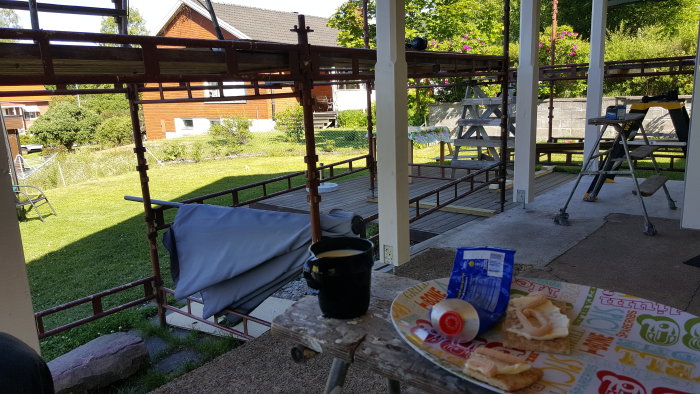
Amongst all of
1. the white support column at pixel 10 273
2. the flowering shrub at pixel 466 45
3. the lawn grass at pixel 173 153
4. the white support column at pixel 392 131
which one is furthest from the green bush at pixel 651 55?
the white support column at pixel 10 273

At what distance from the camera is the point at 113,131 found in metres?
19.4

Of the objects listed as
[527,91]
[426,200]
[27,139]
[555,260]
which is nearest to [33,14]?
[555,260]

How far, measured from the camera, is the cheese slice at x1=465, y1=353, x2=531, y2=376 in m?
1.20

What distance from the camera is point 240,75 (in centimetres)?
338

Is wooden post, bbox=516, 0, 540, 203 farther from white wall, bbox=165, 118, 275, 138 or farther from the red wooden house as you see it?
white wall, bbox=165, 118, 275, 138

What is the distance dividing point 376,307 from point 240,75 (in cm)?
221

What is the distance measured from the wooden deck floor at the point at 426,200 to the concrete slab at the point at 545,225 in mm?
635

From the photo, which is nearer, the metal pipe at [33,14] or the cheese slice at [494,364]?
the cheese slice at [494,364]

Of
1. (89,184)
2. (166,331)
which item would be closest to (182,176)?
(89,184)

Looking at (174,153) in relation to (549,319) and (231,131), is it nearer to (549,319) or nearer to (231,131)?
(231,131)

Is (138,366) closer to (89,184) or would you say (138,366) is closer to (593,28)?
(593,28)

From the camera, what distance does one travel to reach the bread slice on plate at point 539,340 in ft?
4.44

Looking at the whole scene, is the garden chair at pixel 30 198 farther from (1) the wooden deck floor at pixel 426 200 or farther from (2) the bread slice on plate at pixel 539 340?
(2) the bread slice on plate at pixel 539 340

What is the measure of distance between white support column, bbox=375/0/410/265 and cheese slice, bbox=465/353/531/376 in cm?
329
